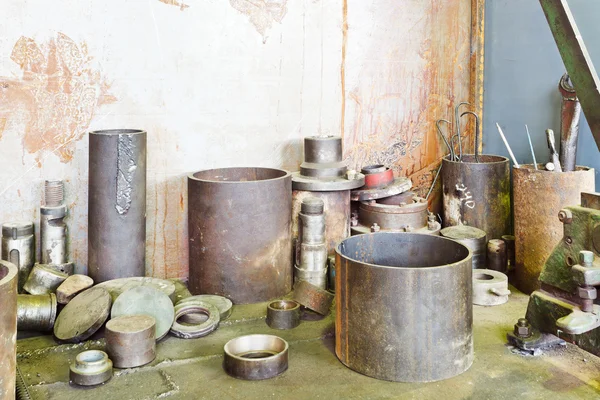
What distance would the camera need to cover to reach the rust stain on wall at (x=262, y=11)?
10.7ft

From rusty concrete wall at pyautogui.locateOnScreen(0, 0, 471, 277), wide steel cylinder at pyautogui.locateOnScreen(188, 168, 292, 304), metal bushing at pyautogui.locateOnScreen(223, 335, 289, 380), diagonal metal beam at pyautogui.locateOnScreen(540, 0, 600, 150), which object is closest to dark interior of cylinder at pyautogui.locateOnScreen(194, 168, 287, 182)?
rusty concrete wall at pyautogui.locateOnScreen(0, 0, 471, 277)

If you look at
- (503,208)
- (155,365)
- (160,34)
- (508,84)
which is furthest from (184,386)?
(508,84)

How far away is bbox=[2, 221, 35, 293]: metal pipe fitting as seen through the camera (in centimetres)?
282

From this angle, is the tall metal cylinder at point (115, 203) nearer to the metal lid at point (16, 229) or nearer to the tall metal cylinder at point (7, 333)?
the metal lid at point (16, 229)

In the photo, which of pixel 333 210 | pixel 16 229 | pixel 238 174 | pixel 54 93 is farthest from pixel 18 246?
pixel 333 210

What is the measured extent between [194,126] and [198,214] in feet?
1.84

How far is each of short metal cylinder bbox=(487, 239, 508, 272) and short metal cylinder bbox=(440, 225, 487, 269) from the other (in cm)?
3

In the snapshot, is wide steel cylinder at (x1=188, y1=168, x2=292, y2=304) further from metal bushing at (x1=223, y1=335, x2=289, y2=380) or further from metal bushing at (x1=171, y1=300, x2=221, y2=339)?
metal bushing at (x1=223, y1=335, x2=289, y2=380)

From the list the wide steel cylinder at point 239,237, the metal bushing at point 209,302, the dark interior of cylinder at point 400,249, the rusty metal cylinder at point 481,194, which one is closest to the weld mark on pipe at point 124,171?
the wide steel cylinder at point 239,237

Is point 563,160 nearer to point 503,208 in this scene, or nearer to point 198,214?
point 503,208

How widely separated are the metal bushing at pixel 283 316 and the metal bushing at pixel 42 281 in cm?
95

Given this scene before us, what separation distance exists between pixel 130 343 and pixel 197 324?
0.44 metres

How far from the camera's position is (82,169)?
304 centimetres

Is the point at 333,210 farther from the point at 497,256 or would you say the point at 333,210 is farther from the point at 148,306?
the point at 148,306
